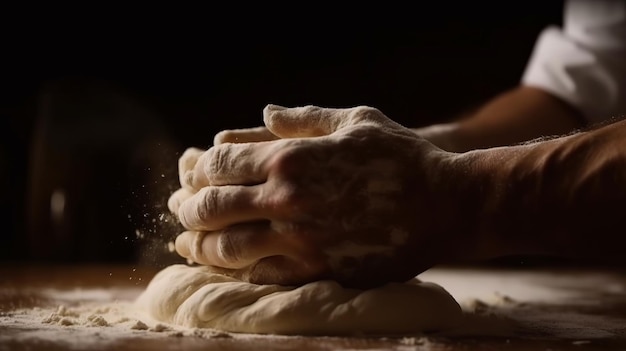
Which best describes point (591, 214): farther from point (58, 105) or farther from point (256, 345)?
point (58, 105)

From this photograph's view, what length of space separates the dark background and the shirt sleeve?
0.81 meters

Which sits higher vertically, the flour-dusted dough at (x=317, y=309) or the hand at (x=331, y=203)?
the hand at (x=331, y=203)

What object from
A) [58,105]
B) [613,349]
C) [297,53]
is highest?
[297,53]

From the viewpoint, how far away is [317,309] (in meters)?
0.97

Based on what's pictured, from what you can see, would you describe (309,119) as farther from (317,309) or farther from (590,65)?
(590,65)

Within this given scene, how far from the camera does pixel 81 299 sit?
145 cm

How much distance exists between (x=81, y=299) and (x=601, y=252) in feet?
3.28

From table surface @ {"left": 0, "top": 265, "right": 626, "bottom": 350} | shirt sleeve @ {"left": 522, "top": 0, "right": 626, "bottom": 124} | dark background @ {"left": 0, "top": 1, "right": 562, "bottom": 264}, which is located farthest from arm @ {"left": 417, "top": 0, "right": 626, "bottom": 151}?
dark background @ {"left": 0, "top": 1, "right": 562, "bottom": 264}

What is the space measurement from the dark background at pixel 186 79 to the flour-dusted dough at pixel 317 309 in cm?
144

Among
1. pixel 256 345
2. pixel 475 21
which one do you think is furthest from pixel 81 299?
pixel 475 21

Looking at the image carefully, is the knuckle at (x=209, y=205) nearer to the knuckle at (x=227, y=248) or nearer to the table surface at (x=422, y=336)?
the knuckle at (x=227, y=248)

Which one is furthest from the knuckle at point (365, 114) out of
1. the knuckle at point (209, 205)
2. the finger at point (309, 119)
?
the knuckle at point (209, 205)

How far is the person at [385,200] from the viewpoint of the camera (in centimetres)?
99

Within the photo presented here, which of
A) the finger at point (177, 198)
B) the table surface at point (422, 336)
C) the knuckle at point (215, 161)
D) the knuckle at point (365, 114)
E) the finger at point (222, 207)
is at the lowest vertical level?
the table surface at point (422, 336)
